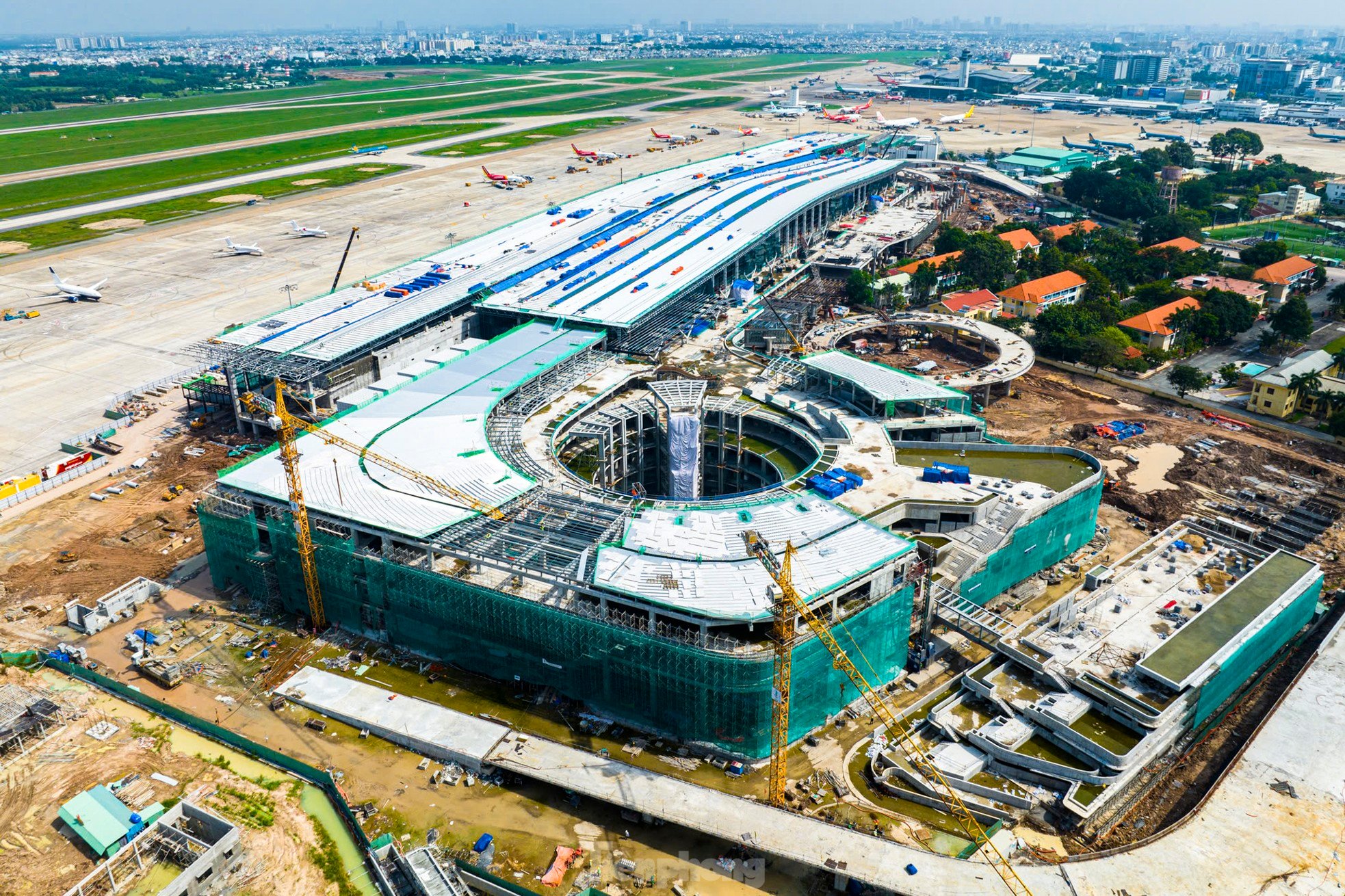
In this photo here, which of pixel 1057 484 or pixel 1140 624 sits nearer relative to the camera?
pixel 1140 624

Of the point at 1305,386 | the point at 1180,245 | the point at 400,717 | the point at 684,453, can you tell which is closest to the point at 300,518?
the point at 400,717

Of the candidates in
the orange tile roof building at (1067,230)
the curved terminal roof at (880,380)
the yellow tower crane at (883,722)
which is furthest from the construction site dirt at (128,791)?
the orange tile roof building at (1067,230)

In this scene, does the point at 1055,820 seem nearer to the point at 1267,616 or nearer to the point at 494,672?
the point at 1267,616

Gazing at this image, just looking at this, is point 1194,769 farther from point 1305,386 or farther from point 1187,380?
point 1305,386

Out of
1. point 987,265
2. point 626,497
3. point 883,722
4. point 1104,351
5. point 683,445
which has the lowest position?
point 883,722

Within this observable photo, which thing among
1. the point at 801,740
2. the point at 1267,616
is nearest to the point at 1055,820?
the point at 801,740

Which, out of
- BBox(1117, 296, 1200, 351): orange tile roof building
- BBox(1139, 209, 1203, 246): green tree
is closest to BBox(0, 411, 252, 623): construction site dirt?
BBox(1117, 296, 1200, 351): orange tile roof building
